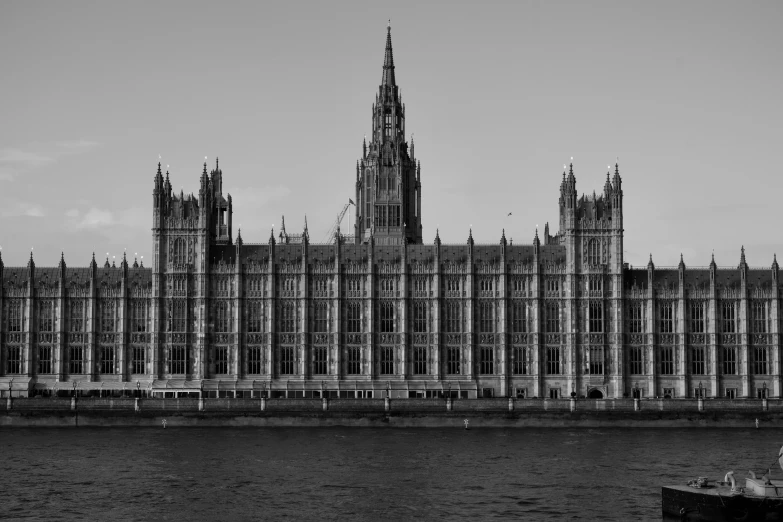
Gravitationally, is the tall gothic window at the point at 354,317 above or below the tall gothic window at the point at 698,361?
above

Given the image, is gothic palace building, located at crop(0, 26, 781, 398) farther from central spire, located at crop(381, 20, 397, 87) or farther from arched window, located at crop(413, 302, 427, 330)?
central spire, located at crop(381, 20, 397, 87)

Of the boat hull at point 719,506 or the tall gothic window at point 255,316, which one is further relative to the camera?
the tall gothic window at point 255,316

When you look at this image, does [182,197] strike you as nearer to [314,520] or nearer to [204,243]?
[204,243]

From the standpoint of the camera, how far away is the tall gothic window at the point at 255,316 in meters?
164

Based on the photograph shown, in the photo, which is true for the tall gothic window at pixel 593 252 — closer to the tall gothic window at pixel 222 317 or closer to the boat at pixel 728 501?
the tall gothic window at pixel 222 317

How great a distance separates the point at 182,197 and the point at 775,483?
10140 centimetres

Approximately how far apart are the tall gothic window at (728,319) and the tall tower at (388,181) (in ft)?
139

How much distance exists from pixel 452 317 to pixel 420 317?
3.99 metres

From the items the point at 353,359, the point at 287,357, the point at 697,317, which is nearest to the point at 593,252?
the point at 697,317

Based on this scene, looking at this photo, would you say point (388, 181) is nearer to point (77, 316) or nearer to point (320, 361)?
point (320, 361)

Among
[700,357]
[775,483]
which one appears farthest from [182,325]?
[775,483]

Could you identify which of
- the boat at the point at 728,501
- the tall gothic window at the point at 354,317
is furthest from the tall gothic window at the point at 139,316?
the boat at the point at 728,501

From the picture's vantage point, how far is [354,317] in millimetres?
164000

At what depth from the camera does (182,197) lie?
16725cm
